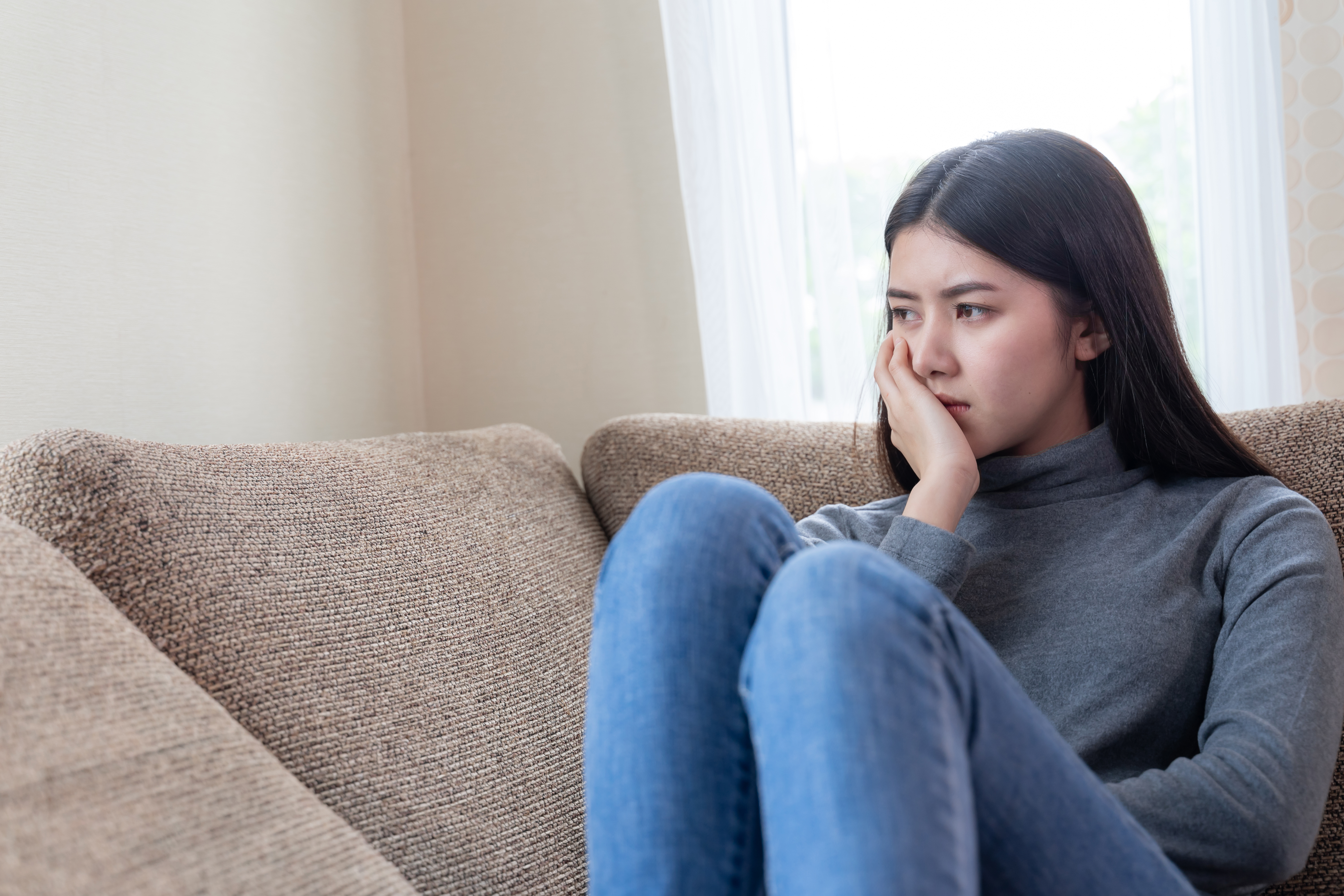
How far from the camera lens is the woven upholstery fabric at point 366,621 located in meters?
0.80

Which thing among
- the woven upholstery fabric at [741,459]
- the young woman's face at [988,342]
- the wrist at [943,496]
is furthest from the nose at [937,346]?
the woven upholstery fabric at [741,459]

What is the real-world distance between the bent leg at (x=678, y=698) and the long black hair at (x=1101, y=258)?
19.7 inches

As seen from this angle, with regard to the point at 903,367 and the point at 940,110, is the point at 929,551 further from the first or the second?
the point at 940,110

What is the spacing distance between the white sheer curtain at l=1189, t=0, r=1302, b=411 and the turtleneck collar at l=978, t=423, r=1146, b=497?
637 mm

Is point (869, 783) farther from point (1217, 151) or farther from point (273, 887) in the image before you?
point (1217, 151)

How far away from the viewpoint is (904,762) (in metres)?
0.51

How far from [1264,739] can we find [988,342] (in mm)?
450

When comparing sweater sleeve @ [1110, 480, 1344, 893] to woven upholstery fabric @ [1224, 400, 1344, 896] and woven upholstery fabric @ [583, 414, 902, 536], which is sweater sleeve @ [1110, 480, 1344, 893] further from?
woven upholstery fabric @ [583, 414, 902, 536]

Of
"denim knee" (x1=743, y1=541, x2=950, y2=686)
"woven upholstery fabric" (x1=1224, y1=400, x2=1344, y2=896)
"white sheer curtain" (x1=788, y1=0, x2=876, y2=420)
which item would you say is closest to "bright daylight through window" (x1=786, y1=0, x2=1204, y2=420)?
"white sheer curtain" (x1=788, y1=0, x2=876, y2=420)

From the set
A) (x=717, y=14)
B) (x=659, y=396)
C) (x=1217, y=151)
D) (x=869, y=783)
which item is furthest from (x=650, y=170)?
(x=869, y=783)

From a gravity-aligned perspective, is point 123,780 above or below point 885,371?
below

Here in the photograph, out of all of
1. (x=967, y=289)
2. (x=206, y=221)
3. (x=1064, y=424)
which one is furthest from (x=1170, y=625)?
(x=206, y=221)

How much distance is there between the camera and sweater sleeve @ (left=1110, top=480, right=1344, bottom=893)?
0.71 m

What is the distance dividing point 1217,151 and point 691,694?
139 centimetres
